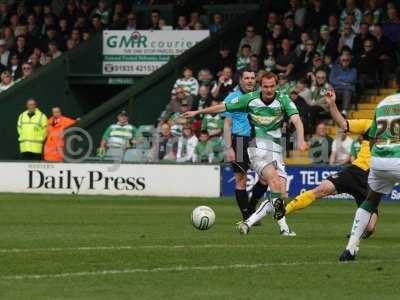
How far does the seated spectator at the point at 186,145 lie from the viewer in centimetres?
2717

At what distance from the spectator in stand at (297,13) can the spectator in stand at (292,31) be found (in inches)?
9.1

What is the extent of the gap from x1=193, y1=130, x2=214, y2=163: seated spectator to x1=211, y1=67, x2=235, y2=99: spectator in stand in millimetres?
1609

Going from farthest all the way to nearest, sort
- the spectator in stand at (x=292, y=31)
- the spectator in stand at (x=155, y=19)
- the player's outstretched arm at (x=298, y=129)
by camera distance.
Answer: the spectator in stand at (x=155, y=19) → the spectator in stand at (x=292, y=31) → the player's outstretched arm at (x=298, y=129)

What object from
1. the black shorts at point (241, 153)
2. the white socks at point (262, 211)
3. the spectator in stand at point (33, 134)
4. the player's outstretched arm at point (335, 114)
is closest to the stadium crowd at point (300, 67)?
the spectator in stand at point (33, 134)

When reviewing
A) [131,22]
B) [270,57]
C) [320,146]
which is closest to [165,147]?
[270,57]

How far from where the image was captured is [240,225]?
613 inches

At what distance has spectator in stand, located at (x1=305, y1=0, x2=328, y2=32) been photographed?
1171 inches

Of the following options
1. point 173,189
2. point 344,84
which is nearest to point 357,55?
point 344,84

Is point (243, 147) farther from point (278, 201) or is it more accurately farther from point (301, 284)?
point (301, 284)

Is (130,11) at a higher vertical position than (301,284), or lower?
higher

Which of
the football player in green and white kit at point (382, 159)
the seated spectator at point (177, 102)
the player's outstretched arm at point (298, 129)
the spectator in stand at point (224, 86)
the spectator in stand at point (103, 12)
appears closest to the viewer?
the football player in green and white kit at point (382, 159)

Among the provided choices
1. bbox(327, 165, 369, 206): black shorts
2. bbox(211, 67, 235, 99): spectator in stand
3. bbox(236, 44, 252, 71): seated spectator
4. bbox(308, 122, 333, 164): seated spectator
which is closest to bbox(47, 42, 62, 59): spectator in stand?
bbox(236, 44, 252, 71): seated spectator

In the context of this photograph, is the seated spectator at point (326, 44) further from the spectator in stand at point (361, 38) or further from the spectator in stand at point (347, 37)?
the spectator in stand at point (361, 38)

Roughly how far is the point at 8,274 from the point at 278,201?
5.10 m
